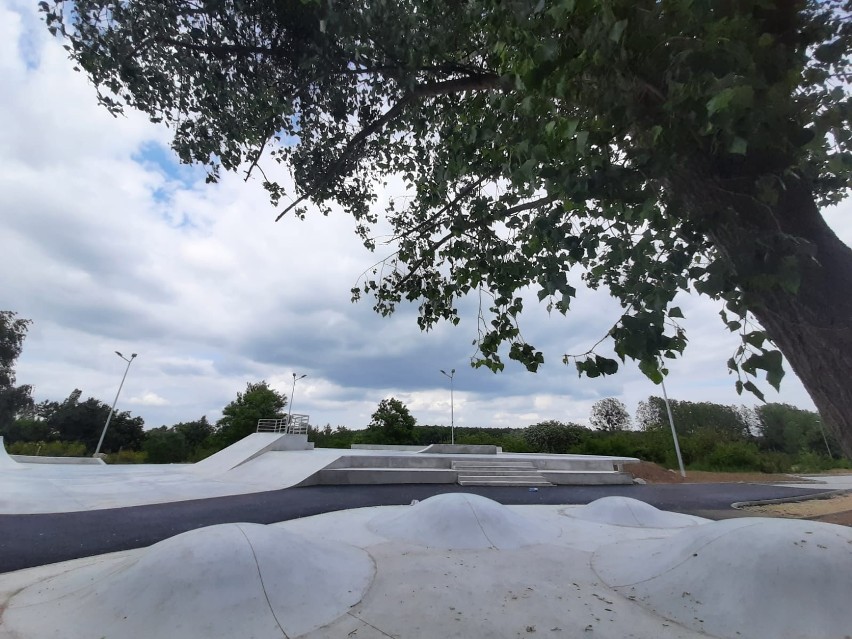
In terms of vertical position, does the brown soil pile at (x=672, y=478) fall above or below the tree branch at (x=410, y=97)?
below

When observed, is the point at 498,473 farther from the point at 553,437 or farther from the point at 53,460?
the point at 53,460

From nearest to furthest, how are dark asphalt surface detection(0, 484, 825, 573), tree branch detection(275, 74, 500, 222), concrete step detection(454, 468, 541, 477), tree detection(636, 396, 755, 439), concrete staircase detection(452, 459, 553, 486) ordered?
tree branch detection(275, 74, 500, 222), dark asphalt surface detection(0, 484, 825, 573), concrete staircase detection(452, 459, 553, 486), concrete step detection(454, 468, 541, 477), tree detection(636, 396, 755, 439)

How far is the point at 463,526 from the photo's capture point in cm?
634

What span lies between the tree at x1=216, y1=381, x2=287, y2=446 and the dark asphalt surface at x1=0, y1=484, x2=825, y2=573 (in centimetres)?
2691

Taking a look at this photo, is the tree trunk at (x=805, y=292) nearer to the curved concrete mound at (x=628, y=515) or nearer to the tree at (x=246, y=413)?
the curved concrete mound at (x=628, y=515)

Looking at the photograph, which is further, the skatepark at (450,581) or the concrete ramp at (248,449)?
the concrete ramp at (248,449)

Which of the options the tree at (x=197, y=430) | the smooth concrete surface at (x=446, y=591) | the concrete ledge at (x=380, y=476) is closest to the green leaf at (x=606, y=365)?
the smooth concrete surface at (x=446, y=591)

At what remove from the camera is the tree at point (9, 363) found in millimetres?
35750

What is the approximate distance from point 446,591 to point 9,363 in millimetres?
48034

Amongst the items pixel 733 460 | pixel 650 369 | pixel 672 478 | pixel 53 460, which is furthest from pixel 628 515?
pixel 53 460

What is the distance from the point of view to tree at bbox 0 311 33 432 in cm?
3575

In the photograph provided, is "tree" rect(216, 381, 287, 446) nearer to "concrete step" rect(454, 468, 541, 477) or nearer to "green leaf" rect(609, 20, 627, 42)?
"concrete step" rect(454, 468, 541, 477)

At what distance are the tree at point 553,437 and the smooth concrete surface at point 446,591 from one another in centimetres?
2584

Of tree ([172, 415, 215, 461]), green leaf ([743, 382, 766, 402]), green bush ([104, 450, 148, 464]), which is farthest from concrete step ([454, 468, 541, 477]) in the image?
tree ([172, 415, 215, 461])
